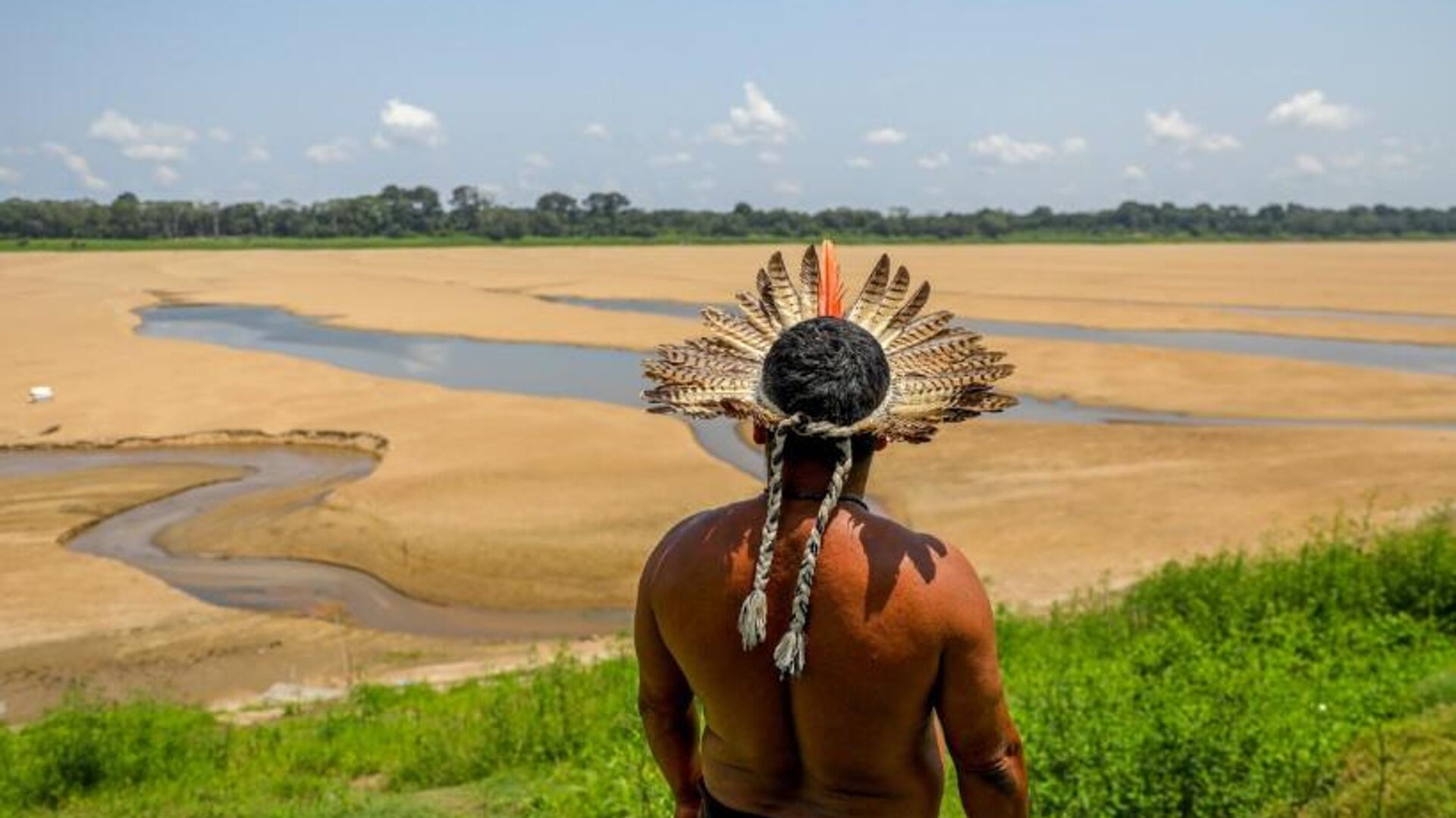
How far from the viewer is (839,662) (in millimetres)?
2252

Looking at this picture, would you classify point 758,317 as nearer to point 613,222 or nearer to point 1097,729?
point 1097,729

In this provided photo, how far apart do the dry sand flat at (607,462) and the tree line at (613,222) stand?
61.8 m

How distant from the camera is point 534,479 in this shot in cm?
1753

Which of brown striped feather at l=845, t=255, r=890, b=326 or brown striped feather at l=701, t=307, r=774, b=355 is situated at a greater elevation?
brown striped feather at l=845, t=255, r=890, b=326

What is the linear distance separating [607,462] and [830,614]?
16342 mm

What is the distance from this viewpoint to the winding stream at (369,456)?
1302cm

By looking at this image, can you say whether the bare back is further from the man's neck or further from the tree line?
the tree line

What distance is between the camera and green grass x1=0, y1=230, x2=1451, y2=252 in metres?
89.0

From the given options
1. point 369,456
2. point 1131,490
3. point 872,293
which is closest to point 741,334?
point 872,293

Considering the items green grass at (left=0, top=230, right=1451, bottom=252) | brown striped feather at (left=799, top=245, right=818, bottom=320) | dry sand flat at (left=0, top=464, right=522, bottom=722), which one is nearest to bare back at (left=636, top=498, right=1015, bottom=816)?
brown striped feather at (left=799, top=245, right=818, bottom=320)

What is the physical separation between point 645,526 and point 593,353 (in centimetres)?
1723

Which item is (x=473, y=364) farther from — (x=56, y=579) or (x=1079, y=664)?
(x=1079, y=664)

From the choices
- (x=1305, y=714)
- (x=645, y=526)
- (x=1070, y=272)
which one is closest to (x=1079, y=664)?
(x=1305, y=714)

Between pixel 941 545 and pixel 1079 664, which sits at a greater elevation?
pixel 941 545
